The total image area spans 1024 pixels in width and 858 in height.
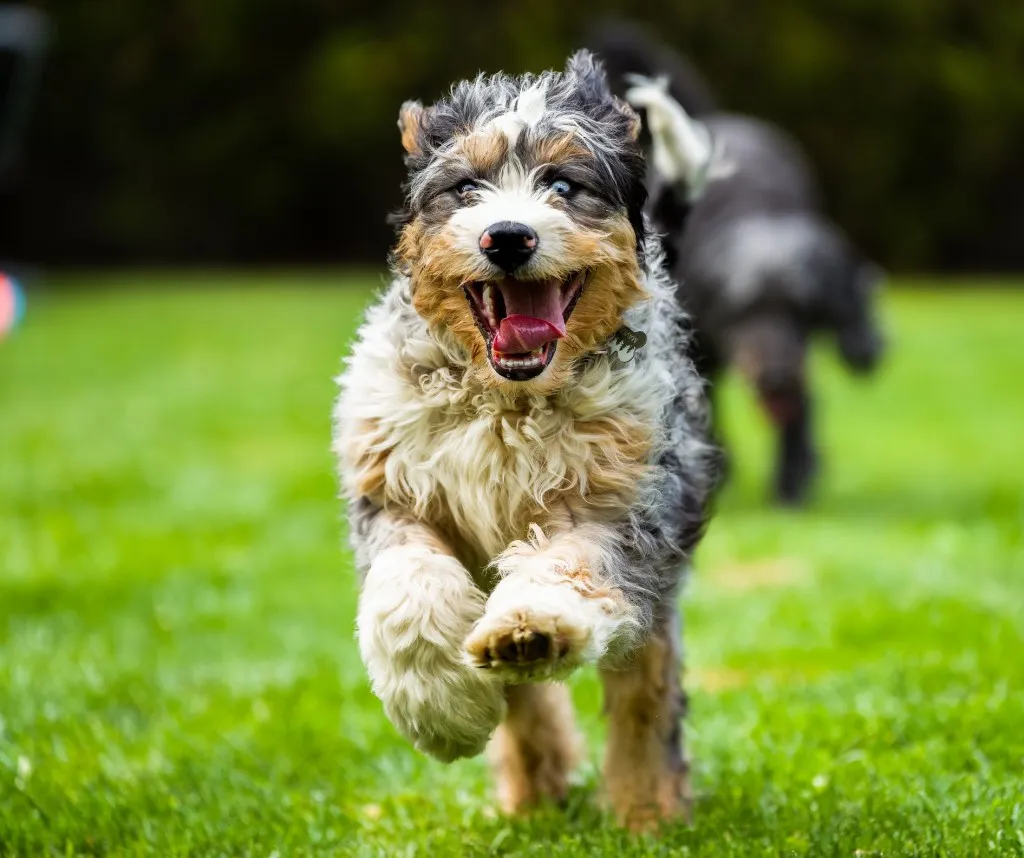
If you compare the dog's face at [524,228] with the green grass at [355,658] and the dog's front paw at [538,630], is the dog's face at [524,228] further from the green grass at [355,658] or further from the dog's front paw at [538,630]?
the green grass at [355,658]

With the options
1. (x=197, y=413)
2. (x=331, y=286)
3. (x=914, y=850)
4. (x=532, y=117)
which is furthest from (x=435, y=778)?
A: (x=331, y=286)

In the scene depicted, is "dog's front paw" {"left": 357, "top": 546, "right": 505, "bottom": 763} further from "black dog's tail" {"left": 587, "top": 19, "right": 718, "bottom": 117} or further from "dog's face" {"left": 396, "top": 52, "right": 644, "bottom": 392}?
"black dog's tail" {"left": 587, "top": 19, "right": 718, "bottom": 117}

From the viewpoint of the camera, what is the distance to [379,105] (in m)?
24.8

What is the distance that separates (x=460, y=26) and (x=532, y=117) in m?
23.0

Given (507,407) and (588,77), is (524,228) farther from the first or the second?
(588,77)

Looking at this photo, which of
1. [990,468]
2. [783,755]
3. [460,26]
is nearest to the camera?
[783,755]

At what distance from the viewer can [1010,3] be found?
26.0m

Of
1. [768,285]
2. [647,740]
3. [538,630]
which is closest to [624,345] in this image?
[538,630]

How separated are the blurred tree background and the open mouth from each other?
2196 centimetres

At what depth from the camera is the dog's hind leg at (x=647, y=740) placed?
3.83 metres

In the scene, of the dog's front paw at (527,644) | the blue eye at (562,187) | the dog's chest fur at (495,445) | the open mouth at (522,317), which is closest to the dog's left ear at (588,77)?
the blue eye at (562,187)

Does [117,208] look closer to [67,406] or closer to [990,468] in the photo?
[67,406]

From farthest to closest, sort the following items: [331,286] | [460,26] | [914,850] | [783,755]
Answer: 1. [460,26]
2. [331,286]
3. [783,755]
4. [914,850]

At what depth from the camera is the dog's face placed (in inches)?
130
